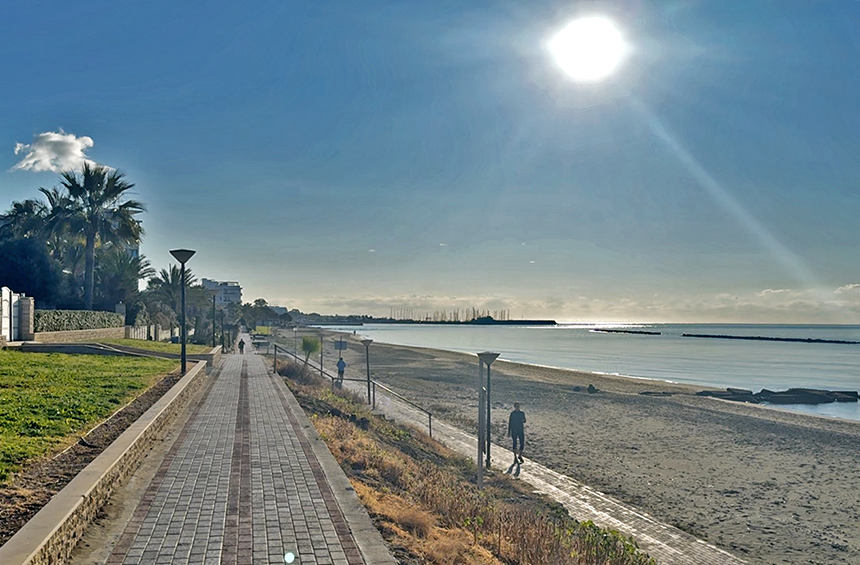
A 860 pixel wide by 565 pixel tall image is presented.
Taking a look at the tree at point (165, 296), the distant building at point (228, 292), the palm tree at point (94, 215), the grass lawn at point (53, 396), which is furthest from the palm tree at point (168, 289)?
the distant building at point (228, 292)

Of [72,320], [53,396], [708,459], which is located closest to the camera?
[53,396]

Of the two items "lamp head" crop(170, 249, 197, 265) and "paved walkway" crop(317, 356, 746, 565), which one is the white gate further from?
"paved walkway" crop(317, 356, 746, 565)

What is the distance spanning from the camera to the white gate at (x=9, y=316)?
22219mm

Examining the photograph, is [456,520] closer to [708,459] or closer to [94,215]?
[708,459]

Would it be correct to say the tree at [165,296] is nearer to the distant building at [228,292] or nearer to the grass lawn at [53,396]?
the grass lawn at [53,396]

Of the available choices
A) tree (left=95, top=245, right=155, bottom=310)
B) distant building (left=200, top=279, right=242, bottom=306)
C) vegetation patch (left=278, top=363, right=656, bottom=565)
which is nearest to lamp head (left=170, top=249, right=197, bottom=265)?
vegetation patch (left=278, top=363, right=656, bottom=565)

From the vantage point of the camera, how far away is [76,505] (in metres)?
5.75

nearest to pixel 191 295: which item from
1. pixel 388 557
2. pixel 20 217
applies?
pixel 20 217

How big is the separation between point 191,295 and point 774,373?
181 ft

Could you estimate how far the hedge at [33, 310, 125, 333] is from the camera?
26.3m

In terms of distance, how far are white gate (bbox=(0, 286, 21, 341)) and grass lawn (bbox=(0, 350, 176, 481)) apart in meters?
4.64

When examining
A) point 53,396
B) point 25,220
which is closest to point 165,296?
point 25,220

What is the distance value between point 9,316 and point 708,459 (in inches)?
958

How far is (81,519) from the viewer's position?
5.88 m
